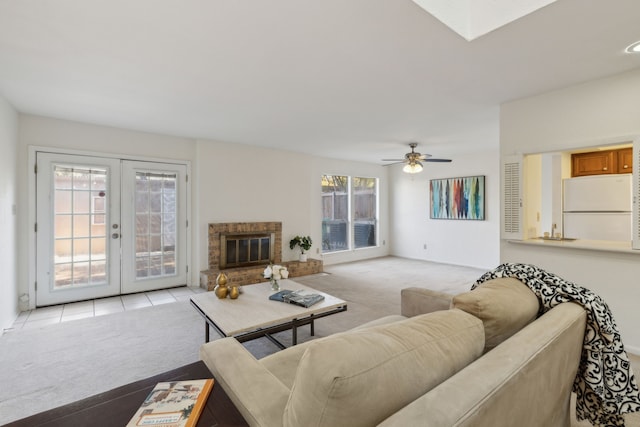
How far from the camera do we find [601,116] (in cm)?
267

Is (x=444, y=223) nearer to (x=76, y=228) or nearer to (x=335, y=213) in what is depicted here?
(x=335, y=213)

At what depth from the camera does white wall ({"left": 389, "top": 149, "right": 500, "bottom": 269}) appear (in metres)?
5.97

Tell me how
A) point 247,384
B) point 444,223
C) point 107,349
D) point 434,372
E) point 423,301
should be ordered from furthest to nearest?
point 444,223
point 107,349
point 423,301
point 247,384
point 434,372

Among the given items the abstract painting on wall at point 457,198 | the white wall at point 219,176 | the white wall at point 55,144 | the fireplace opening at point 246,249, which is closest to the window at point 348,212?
the white wall at point 219,176

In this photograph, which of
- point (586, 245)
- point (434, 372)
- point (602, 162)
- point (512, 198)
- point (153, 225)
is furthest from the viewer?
point (153, 225)

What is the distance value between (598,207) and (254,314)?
4.48 meters

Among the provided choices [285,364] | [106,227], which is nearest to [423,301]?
[285,364]

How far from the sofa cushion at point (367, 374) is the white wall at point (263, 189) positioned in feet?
14.8

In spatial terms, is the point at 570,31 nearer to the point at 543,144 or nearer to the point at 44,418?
the point at 543,144

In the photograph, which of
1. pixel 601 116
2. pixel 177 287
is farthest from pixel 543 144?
pixel 177 287

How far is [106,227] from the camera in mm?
4156

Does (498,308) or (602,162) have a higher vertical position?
(602,162)

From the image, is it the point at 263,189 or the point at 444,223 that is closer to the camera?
the point at 263,189

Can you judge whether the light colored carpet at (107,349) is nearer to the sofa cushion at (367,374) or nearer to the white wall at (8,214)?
the white wall at (8,214)
